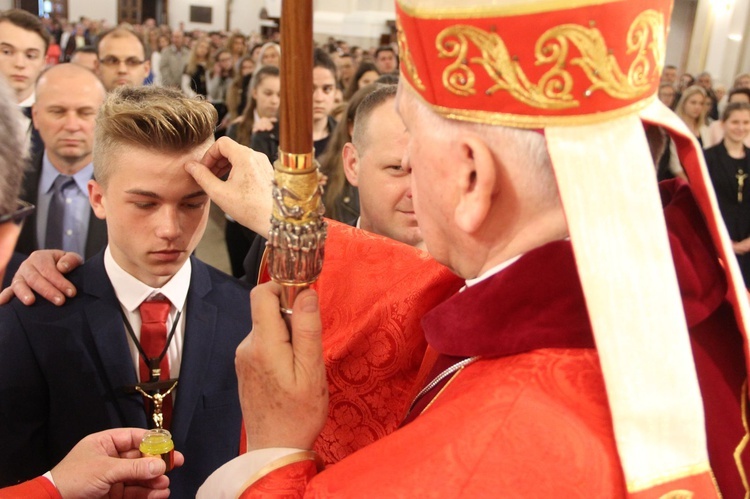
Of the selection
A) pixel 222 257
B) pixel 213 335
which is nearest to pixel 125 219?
pixel 213 335

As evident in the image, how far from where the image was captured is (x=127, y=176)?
6.11ft

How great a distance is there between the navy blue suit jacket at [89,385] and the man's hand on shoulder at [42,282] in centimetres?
3

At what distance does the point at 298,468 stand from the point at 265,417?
0.10 meters

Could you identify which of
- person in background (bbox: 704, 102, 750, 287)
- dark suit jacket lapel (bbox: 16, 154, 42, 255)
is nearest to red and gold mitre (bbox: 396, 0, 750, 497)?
dark suit jacket lapel (bbox: 16, 154, 42, 255)

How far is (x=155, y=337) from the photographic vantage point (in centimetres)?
188

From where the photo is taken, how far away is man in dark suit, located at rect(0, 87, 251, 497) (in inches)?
69.5

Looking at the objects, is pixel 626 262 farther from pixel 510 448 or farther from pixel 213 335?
pixel 213 335

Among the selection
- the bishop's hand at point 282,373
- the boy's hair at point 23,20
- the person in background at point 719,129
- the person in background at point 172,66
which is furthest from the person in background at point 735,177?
the person in background at point 172,66

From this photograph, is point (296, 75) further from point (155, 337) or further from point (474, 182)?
point (155, 337)

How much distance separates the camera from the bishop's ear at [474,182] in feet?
3.34

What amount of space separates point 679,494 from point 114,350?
136cm

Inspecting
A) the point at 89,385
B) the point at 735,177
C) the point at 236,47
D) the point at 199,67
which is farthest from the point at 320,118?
the point at 236,47

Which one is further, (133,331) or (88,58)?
(88,58)

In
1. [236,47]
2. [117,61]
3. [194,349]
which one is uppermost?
[236,47]
